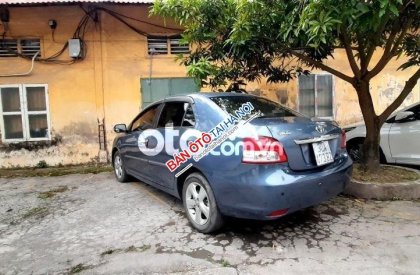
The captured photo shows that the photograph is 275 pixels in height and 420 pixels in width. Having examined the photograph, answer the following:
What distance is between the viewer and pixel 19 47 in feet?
23.1

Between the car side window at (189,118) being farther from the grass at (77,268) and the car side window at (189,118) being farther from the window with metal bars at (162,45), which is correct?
the window with metal bars at (162,45)

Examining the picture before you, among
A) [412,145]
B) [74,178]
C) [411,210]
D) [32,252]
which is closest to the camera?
[32,252]

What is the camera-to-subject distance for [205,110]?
133 inches

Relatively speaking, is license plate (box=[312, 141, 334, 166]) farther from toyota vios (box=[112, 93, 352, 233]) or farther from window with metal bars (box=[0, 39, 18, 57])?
window with metal bars (box=[0, 39, 18, 57])

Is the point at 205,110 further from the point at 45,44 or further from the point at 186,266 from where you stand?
the point at 45,44

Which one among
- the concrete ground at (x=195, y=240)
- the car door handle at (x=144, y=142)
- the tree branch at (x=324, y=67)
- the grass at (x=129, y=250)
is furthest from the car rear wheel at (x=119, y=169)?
the tree branch at (x=324, y=67)

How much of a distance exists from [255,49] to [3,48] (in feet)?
18.7

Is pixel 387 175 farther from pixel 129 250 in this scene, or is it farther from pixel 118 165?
pixel 118 165

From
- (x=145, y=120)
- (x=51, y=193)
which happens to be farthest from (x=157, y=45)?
(x=51, y=193)

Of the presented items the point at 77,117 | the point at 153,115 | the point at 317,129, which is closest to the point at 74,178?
the point at 77,117

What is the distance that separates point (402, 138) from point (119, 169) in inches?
184

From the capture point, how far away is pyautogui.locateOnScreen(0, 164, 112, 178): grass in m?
6.57

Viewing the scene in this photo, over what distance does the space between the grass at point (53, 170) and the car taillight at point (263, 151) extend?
4547 mm

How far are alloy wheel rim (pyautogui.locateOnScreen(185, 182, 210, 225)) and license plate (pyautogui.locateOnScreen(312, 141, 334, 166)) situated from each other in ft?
3.65
